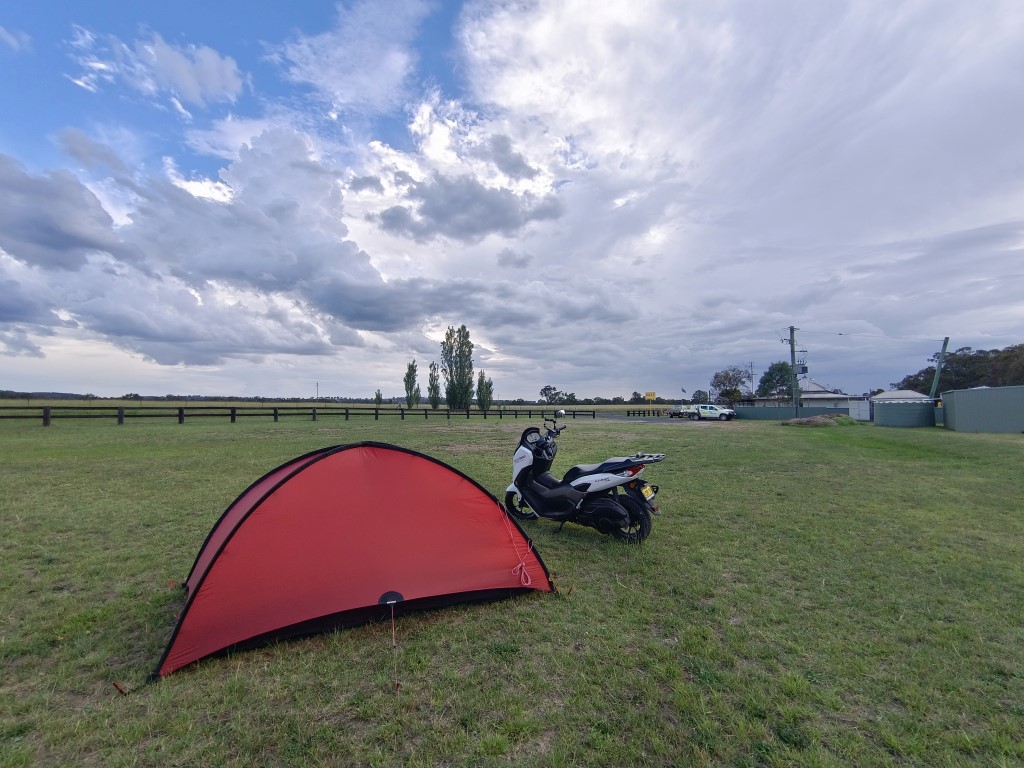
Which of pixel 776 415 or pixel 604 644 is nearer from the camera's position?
pixel 604 644

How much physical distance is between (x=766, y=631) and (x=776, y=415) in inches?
1854

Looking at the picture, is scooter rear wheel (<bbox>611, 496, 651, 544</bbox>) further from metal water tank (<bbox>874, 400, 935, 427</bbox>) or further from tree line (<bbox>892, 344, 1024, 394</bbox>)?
tree line (<bbox>892, 344, 1024, 394</bbox>)

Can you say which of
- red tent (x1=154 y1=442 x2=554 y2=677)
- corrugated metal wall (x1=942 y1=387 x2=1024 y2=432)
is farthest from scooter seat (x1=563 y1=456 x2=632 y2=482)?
corrugated metal wall (x1=942 y1=387 x2=1024 y2=432)

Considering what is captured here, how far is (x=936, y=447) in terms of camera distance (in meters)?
15.8

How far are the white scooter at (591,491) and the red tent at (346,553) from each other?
5.59 feet

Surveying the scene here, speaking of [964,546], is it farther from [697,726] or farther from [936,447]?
[936,447]

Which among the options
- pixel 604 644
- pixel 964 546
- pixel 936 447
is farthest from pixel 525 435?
pixel 936 447

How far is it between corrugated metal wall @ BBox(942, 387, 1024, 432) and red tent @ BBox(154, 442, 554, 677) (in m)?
27.8

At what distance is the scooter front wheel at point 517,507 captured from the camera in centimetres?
672

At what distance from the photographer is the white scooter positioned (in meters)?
5.73

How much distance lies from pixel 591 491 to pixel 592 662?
2.74 m

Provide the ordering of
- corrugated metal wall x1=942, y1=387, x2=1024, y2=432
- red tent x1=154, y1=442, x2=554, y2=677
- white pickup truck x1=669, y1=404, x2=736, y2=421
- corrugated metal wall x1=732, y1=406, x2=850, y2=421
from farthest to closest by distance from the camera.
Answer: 1. white pickup truck x1=669, y1=404, x2=736, y2=421
2. corrugated metal wall x1=732, y1=406, x2=850, y2=421
3. corrugated metal wall x1=942, y1=387, x2=1024, y2=432
4. red tent x1=154, y1=442, x2=554, y2=677

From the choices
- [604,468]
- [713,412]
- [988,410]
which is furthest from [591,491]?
[713,412]

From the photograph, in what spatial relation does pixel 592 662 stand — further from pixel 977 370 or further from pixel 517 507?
pixel 977 370
